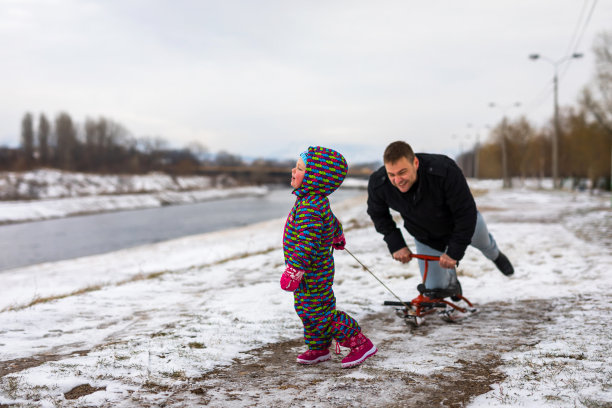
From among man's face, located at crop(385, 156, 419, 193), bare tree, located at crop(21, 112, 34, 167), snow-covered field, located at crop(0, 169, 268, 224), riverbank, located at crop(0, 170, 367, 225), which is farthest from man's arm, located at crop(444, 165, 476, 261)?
bare tree, located at crop(21, 112, 34, 167)

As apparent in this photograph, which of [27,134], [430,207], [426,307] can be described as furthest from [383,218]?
[27,134]

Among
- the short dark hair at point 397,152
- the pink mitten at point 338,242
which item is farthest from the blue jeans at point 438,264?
the pink mitten at point 338,242

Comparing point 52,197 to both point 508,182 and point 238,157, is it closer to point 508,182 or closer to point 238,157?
point 508,182

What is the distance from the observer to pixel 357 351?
12.4 feet

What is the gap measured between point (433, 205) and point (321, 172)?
1381 mm

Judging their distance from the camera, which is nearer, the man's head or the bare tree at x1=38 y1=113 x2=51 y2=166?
the man's head

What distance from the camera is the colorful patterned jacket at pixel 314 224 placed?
3.57m

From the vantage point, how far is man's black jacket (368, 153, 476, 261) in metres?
4.33

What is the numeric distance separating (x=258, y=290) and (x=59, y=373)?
3.41 meters

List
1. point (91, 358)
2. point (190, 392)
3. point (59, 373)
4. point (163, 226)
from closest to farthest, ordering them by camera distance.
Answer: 1. point (190, 392)
2. point (59, 373)
3. point (91, 358)
4. point (163, 226)

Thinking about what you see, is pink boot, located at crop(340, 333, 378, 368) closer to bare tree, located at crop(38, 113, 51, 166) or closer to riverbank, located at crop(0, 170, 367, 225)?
riverbank, located at crop(0, 170, 367, 225)

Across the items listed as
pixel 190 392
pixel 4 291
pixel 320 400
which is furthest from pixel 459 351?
pixel 4 291

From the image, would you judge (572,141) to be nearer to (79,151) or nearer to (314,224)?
(314,224)

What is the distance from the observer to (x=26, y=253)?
21156 mm
